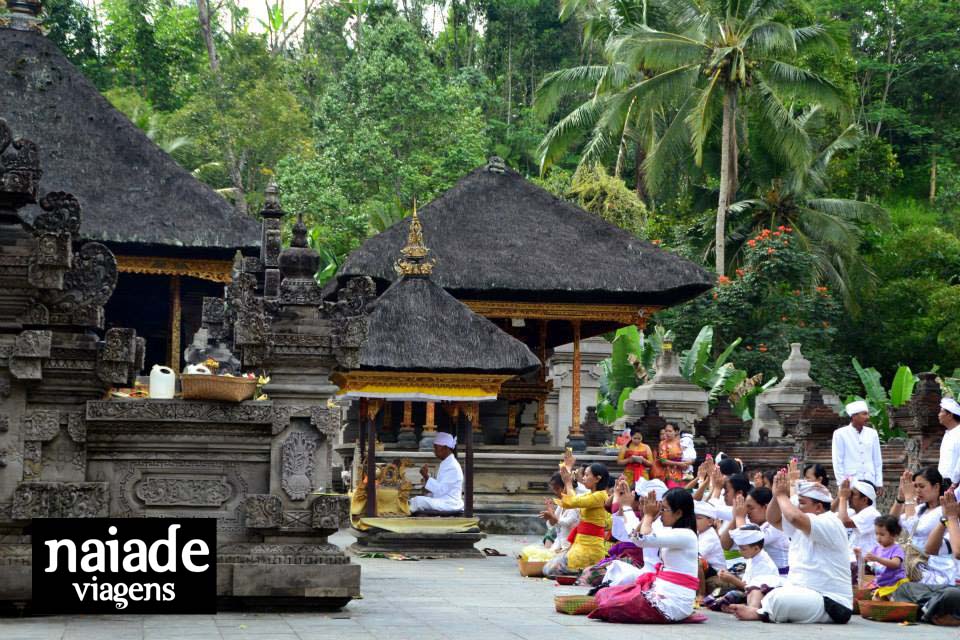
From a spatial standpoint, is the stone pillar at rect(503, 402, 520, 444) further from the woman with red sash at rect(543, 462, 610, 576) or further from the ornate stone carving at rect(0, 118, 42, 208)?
the ornate stone carving at rect(0, 118, 42, 208)

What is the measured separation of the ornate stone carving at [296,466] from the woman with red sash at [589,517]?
3344mm

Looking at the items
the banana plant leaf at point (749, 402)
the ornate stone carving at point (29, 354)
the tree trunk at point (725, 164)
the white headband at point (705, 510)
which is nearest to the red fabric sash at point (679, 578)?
the white headband at point (705, 510)

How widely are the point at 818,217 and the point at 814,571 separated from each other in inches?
1192

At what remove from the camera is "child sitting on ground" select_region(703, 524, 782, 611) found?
12.0 m

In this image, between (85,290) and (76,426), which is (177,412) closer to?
(76,426)

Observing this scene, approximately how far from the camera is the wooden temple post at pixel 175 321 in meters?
27.6

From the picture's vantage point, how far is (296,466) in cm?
1187

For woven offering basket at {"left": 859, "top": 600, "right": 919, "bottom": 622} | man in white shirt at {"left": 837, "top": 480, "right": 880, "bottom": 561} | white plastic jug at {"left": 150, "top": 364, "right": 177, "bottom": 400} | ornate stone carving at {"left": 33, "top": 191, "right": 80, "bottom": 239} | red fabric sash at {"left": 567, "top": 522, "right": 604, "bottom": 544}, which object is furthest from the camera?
red fabric sash at {"left": 567, "top": 522, "right": 604, "bottom": 544}

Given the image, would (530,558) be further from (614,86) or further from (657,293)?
(614,86)

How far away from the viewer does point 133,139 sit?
28.7 meters

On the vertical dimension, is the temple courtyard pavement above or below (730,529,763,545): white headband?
below

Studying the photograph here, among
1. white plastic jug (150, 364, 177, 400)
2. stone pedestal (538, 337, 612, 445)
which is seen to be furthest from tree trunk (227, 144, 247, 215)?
white plastic jug (150, 364, 177, 400)

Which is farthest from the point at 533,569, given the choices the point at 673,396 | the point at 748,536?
the point at 673,396

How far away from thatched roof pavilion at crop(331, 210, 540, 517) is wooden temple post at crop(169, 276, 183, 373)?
27.5 ft
